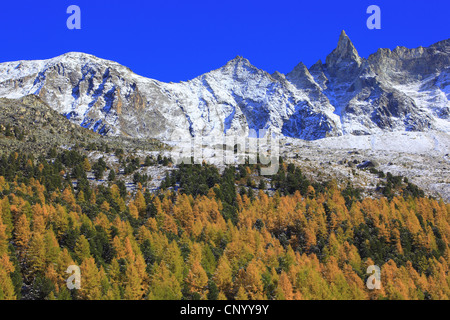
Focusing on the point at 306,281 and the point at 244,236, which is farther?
the point at 244,236

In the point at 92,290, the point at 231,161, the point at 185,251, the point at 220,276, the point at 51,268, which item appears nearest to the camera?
the point at 92,290

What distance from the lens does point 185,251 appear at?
3423 inches

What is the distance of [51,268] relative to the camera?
70.7 metres

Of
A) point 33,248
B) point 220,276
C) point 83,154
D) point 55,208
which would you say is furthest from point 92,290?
point 83,154

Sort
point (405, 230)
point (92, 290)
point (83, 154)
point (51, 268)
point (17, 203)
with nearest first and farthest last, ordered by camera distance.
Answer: point (92, 290) < point (51, 268) < point (17, 203) < point (405, 230) < point (83, 154)

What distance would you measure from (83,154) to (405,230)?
123 metres

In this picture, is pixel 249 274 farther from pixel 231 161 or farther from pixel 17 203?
pixel 231 161

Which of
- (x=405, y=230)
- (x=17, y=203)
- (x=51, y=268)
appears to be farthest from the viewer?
(x=405, y=230)

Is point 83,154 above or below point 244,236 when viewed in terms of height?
above

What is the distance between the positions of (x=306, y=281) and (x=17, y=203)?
70.2 m

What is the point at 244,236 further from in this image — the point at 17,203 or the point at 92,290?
the point at 17,203

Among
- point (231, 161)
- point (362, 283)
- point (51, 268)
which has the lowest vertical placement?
point (362, 283)

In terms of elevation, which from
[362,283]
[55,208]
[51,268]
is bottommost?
[362,283]

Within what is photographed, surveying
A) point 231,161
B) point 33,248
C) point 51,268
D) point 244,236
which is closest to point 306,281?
point 244,236
